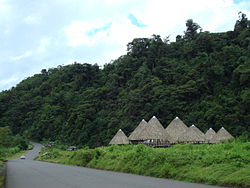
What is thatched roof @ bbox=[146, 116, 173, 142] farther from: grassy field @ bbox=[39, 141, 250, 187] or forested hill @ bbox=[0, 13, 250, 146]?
grassy field @ bbox=[39, 141, 250, 187]

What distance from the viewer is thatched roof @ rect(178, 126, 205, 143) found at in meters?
32.8

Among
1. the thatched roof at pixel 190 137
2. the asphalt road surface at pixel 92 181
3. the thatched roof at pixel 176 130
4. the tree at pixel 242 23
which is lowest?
the thatched roof at pixel 190 137

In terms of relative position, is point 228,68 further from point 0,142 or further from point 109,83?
point 0,142

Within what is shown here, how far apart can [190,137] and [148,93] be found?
22.1 metres

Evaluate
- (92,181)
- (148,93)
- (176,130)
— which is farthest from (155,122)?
(92,181)

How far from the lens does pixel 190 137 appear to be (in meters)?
32.9

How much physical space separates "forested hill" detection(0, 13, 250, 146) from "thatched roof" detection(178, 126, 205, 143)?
9.82m

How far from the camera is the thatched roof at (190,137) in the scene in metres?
32.8

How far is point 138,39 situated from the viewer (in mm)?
74312

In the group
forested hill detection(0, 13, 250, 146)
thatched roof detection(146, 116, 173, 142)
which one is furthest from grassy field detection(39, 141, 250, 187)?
forested hill detection(0, 13, 250, 146)

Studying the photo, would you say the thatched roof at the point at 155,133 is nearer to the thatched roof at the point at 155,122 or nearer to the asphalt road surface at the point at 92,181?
the thatched roof at the point at 155,122

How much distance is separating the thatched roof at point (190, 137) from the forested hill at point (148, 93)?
32.2 ft

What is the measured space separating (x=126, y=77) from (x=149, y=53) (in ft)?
25.4

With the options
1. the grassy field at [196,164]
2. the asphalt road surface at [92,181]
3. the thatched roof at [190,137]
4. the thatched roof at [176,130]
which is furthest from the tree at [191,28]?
the asphalt road surface at [92,181]
